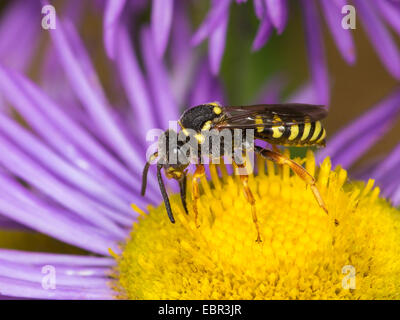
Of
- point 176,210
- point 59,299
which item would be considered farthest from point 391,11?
point 59,299

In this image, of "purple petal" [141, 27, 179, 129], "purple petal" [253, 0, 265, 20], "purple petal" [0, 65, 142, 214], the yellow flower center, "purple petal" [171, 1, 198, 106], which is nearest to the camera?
the yellow flower center

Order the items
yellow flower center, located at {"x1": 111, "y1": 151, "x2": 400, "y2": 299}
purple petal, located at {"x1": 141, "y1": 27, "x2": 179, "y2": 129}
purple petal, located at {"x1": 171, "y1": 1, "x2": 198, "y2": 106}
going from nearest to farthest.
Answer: yellow flower center, located at {"x1": 111, "y1": 151, "x2": 400, "y2": 299}
purple petal, located at {"x1": 141, "y1": 27, "x2": 179, "y2": 129}
purple petal, located at {"x1": 171, "y1": 1, "x2": 198, "y2": 106}

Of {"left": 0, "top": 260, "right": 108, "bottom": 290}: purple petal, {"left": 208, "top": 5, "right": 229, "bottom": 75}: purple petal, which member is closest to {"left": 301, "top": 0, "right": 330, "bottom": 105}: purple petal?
{"left": 208, "top": 5, "right": 229, "bottom": 75}: purple petal

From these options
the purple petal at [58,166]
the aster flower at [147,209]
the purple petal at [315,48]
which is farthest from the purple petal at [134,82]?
the purple petal at [315,48]

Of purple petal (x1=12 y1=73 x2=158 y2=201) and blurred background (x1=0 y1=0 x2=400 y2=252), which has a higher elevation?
blurred background (x1=0 y1=0 x2=400 y2=252)

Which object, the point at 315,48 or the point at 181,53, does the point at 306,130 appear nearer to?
the point at 315,48

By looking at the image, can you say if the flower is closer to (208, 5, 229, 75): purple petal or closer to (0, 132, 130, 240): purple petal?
(208, 5, 229, 75): purple petal
